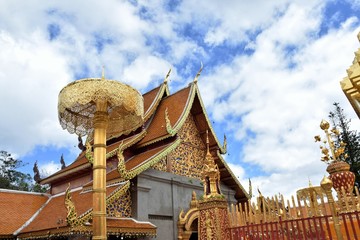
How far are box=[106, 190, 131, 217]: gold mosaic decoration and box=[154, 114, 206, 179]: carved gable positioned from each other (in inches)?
53.7

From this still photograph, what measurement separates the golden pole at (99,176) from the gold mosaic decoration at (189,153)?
5.93 meters

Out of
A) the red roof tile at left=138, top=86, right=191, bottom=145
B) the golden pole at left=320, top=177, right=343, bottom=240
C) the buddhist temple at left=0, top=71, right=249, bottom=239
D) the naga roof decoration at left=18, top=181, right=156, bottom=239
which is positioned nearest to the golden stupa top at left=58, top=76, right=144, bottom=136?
the buddhist temple at left=0, top=71, right=249, bottom=239

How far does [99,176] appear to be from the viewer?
389 centimetres

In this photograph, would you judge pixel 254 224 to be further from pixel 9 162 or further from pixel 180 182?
pixel 9 162

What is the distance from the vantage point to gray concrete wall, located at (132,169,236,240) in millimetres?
8500

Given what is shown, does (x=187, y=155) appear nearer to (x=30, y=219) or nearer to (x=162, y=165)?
(x=162, y=165)

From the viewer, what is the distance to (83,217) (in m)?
6.86

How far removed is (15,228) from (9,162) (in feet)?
66.3

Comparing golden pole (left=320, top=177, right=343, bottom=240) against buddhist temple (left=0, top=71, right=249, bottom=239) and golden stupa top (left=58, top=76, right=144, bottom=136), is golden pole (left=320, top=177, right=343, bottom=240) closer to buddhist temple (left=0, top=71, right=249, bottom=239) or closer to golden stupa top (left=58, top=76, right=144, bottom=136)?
buddhist temple (left=0, top=71, right=249, bottom=239)

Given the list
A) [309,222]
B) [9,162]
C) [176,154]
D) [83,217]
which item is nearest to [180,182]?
[176,154]

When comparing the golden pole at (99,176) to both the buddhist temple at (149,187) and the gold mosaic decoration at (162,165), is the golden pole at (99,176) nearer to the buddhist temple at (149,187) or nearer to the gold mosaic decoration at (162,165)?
the buddhist temple at (149,187)

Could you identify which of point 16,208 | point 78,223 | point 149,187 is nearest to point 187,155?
point 149,187

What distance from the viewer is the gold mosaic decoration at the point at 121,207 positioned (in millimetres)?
7879

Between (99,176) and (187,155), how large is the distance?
729cm
